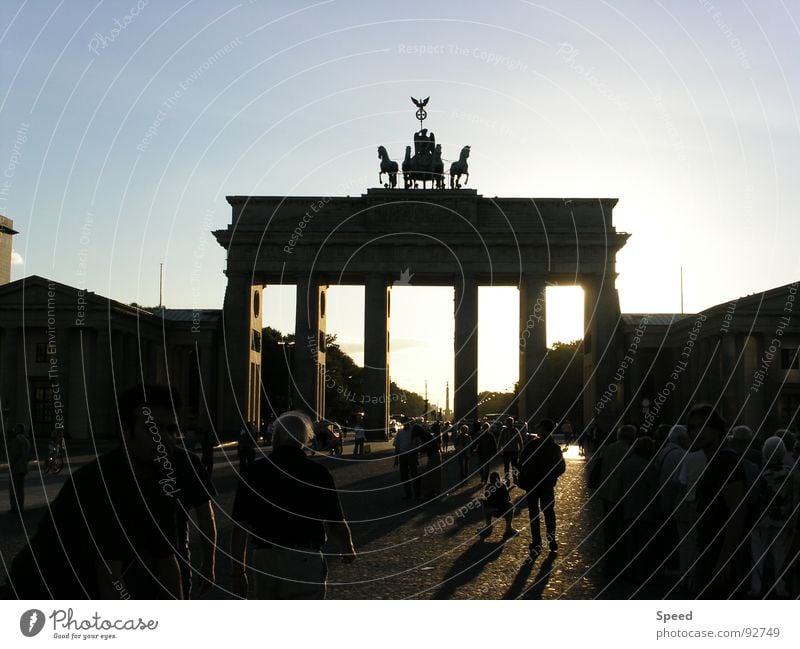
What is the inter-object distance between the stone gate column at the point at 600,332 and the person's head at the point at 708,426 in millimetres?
65156

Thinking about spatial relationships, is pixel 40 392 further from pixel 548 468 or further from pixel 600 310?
pixel 548 468

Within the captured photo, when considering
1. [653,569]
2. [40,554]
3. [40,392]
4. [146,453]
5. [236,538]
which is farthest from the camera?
[40,392]

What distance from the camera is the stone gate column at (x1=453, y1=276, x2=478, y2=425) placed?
260ft

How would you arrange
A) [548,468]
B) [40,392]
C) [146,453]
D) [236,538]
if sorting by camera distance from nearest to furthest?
1. [146,453]
2. [236,538]
3. [548,468]
4. [40,392]

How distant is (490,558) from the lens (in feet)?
59.4

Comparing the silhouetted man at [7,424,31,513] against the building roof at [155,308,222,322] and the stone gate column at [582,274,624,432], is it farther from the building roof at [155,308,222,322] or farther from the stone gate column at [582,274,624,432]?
the stone gate column at [582,274,624,432]

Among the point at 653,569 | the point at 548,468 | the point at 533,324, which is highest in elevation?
the point at 533,324

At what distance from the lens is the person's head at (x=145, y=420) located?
768cm

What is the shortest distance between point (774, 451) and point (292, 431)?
24.1 ft

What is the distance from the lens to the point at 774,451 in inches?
547

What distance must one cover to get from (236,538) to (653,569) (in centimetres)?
962

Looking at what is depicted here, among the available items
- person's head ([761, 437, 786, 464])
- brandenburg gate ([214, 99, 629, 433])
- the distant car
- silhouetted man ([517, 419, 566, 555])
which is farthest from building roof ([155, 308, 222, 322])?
person's head ([761, 437, 786, 464])

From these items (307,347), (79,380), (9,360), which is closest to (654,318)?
(307,347)
